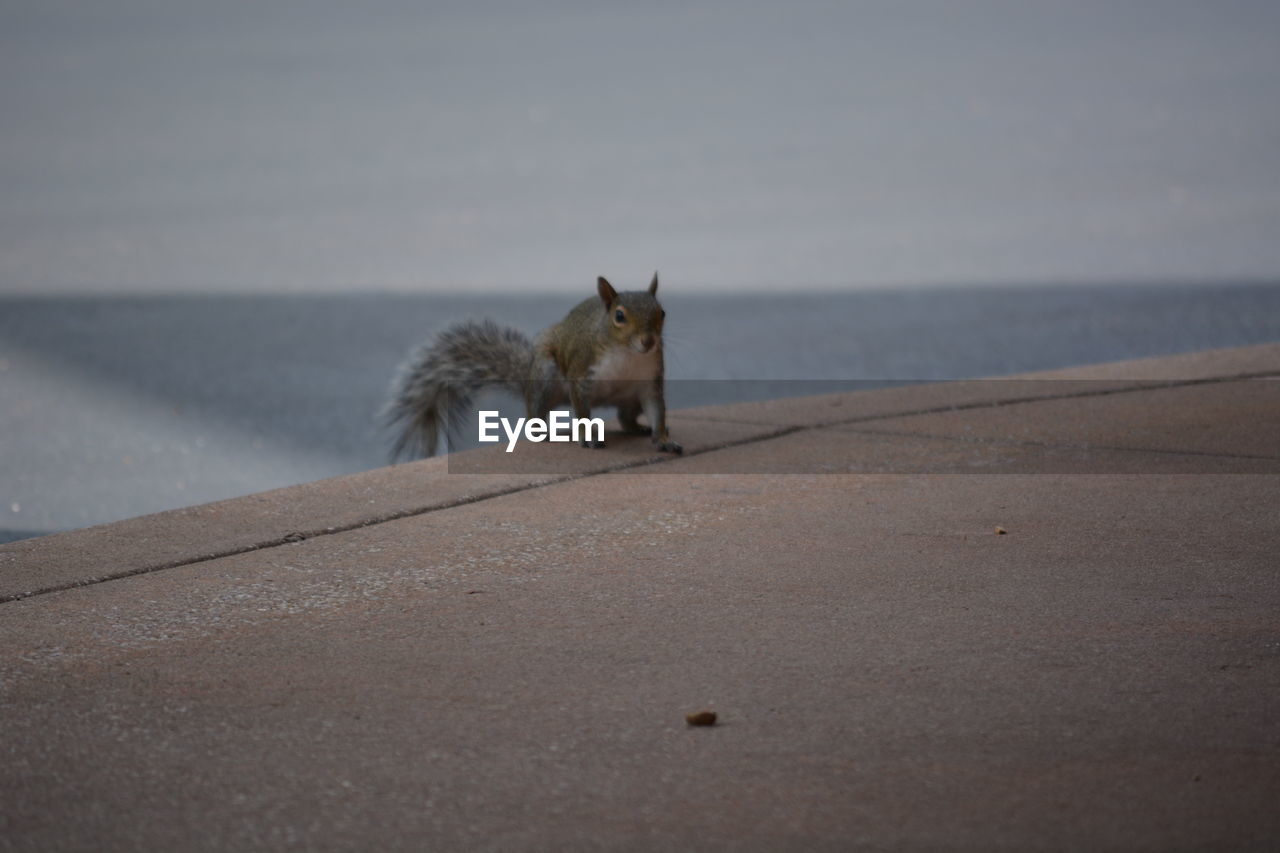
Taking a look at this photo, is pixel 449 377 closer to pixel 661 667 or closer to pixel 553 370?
pixel 553 370

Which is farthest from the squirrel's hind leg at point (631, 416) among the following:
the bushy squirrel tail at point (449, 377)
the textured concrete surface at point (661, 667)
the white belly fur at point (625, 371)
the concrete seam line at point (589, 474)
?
the textured concrete surface at point (661, 667)

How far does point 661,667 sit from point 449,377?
2677 mm

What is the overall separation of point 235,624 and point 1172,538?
1.80m

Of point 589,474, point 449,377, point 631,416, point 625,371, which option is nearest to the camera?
point 589,474

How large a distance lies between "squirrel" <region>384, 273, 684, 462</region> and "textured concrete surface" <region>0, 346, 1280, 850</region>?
0.62m

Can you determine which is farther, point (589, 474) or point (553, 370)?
point (553, 370)

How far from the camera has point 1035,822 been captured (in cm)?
140

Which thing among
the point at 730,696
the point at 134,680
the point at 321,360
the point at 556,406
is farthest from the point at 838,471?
the point at 321,360

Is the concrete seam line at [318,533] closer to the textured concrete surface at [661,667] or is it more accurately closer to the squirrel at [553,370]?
the textured concrete surface at [661,667]

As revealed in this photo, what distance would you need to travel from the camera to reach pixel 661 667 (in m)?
1.88

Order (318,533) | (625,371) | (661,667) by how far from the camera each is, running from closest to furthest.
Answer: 1. (661,667)
2. (318,533)
3. (625,371)

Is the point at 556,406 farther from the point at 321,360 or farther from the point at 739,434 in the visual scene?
the point at 321,360

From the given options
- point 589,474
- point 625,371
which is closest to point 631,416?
point 625,371

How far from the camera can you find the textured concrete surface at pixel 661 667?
143 centimetres
